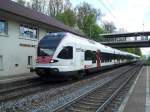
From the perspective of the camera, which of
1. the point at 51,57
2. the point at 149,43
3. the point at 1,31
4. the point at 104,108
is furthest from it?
the point at 149,43

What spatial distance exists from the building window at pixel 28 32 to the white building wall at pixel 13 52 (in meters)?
0.46

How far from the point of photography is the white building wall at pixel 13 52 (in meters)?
23.9

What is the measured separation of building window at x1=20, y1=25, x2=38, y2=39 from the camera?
88.6ft

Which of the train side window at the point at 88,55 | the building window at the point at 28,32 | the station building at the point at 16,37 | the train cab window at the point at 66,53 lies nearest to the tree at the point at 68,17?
the building window at the point at 28,32

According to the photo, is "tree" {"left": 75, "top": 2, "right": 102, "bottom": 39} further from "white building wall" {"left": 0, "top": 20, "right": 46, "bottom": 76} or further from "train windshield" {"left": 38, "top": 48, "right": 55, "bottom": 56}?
"train windshield" {"left": 38, "top": 48, "right": 55, "bottom": 56}

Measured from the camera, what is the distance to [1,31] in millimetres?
23750

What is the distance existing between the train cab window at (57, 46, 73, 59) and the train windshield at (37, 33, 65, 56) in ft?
1.70

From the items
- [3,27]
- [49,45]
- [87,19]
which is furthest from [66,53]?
[87,19]

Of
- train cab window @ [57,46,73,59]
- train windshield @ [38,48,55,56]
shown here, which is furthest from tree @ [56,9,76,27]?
train windshield @ [38,48,55,56]

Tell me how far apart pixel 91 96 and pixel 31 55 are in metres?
15.1

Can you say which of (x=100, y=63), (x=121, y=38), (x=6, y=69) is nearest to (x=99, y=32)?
(x=121, y=38)

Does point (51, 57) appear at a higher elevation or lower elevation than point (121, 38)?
lower

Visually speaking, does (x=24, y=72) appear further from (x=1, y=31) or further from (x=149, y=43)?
(x=149, y=43)

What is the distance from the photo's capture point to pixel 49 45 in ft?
61.8
